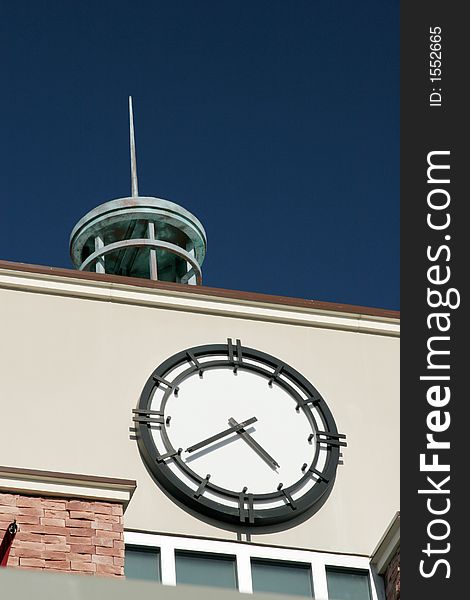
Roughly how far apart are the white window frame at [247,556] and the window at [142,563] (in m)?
0.04

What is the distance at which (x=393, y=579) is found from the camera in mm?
12383

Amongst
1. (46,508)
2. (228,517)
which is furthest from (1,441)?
(228,517)

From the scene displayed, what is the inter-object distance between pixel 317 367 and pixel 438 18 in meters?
3.44

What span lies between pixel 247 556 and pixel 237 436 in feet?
3.53

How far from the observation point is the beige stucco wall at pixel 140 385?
12594mm

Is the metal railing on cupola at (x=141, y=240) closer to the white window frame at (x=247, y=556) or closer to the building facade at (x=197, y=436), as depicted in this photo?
the building facade at (x=197, y=436)

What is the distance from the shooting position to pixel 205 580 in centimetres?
1231

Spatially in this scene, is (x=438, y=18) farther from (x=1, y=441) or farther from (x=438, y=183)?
(x=1, y=441)

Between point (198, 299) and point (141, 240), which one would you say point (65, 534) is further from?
point (141, 240)

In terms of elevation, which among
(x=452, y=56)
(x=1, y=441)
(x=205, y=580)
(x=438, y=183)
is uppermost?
(x=452, y=56)

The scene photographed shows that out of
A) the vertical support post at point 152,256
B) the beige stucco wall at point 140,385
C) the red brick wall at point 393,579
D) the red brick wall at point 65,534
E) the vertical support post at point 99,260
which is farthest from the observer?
the vertical support post at point 99,260

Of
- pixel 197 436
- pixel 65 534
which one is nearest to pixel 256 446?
pixel 197 436

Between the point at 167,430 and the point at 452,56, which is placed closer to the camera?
the point at 452,56

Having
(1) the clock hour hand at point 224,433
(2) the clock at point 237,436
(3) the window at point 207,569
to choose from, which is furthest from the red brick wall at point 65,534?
(1) the clock hour hand at point 224,433
